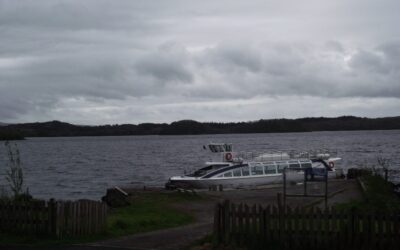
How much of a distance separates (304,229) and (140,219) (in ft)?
24.5

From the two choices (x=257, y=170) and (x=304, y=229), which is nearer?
(x=304, y=229)

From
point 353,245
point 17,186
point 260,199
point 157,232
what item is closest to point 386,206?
point 353,245

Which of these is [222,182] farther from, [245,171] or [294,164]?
[294,164]

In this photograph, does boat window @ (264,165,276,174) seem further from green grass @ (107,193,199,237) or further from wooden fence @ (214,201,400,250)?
wooden fence @ (214,201,400,250)

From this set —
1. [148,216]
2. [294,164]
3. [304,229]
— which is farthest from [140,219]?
[294,164]

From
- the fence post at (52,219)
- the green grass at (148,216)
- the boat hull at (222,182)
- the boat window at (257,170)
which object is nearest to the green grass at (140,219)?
the green grass at (148,216)

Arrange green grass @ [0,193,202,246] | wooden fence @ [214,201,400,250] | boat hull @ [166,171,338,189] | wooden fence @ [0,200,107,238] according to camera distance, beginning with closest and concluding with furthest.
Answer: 1. wooden fence @ [214,201,400,250]
2. green grass @ [0,193,202,246]
3. wooden fence @ [0,200,107,238]
4. boat hull @ [166,171,338,189]

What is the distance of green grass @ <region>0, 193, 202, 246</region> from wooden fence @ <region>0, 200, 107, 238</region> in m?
0.24

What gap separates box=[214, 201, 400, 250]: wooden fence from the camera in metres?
13.6

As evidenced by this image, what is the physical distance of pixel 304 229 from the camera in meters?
14.2

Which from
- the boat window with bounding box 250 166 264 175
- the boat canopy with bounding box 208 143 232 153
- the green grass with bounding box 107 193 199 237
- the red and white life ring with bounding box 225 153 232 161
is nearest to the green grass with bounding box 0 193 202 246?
the green grass with bounding box 107 193 199 237

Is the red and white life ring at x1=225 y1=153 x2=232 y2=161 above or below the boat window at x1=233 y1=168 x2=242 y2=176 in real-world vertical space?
above

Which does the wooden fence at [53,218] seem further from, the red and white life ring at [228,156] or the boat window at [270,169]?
the red and white life ring at [228,156]

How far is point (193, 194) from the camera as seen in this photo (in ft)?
105
